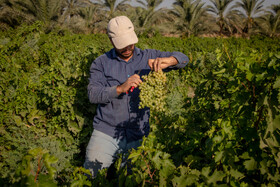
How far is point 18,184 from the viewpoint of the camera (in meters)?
0.95

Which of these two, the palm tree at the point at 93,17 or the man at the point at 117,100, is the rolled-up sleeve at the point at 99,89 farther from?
the palm tree at the point at 93,17

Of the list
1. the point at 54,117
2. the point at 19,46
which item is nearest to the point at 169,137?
the point at 54,117

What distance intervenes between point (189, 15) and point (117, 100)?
29.5m

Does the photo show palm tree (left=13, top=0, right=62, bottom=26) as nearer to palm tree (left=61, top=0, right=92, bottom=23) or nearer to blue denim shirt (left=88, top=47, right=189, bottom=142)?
palm tree (left=61, top=0, right=92, bottom=23)

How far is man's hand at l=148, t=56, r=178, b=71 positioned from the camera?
215cm

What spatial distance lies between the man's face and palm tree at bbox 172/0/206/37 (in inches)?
1094

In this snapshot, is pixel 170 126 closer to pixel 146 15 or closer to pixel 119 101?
pixel 119 101

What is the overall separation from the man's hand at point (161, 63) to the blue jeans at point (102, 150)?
0.96 metres

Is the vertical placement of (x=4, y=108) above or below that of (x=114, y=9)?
below

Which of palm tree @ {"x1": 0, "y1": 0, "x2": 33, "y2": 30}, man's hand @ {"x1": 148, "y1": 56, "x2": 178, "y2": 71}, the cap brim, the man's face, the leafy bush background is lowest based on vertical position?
the leafy bush background

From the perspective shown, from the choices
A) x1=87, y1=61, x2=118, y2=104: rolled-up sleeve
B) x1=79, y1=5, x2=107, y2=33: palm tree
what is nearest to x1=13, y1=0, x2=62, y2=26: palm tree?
x1=79, y1=5, x2=107, y2=33: palm tree

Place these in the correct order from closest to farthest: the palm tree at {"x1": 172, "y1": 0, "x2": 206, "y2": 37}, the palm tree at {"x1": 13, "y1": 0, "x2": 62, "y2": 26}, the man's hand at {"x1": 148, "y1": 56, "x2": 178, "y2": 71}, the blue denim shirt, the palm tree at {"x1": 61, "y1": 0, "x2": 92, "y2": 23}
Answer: the man's hand at {"x1": 148, "y1": 56, "x2": 178, "y2": 71} → the blue denim shirt → the palm tree at {"x1": 13, "y1": 0, "x2": 62, "y2": 26} → the palm tree at {"x1": 61, "y1": 0, "x2": 92, "y2": 23} → the palm tree at {"x1": 172, "y1": 0, "x2": 206, "y2": 37}

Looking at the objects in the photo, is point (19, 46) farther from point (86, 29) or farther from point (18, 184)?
point (86, 29)

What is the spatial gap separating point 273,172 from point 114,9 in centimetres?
3280
